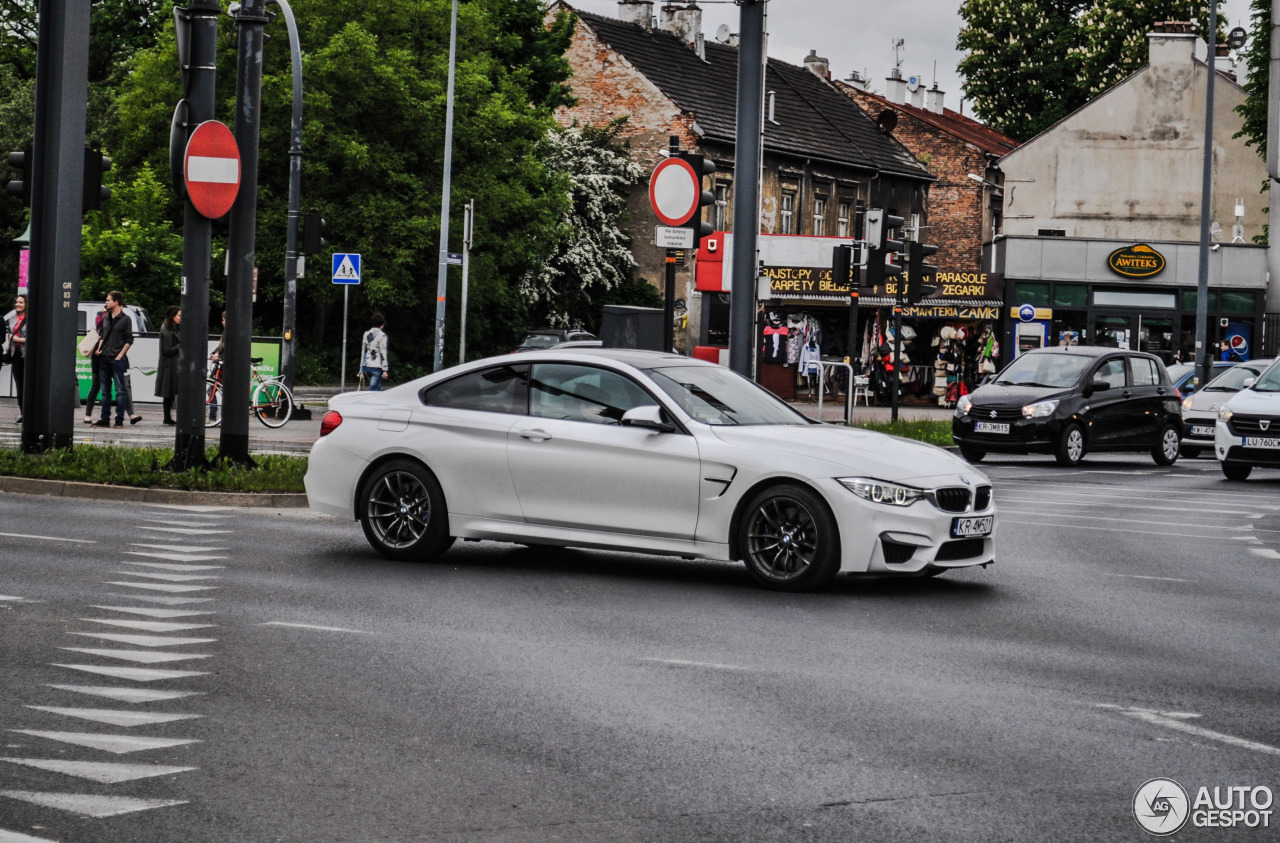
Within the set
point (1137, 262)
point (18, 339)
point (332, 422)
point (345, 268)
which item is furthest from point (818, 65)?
point (332, 422)

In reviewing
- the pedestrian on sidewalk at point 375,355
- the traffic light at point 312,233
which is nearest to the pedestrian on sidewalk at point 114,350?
the traffic light at point 312,233

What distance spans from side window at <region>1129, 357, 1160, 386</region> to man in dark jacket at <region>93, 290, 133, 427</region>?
47.9 ft

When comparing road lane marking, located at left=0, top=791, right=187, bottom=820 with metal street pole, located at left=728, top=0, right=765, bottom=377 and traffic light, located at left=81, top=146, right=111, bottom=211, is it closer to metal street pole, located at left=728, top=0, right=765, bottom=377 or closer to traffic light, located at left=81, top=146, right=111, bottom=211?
traffic light, located at left=81, top=146, right=111, bottom=211

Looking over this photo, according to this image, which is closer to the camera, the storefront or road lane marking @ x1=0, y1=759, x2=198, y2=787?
road lane marking @ x1=0, y1=759, x2=198, y2=787

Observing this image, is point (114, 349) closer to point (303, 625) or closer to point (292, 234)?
point (292, 234)

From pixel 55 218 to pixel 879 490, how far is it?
10.3 m

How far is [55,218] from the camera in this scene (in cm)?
1698

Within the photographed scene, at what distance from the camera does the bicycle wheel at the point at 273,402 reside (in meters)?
26.8

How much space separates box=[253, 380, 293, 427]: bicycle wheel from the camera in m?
26.8

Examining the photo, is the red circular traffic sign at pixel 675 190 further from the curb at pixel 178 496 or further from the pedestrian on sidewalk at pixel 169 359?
the pedestrian on sidewalk at pixel 169 359

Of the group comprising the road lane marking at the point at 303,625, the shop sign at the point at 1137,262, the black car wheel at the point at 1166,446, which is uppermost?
the shop sign at the point at 1137,262

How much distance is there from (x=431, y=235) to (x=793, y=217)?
61.5 ft

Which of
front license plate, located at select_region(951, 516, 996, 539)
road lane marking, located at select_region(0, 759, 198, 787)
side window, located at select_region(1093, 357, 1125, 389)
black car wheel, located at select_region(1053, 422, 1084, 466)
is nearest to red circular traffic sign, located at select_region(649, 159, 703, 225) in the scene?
front license plate, located at select_region(951, 516, 996, 539)

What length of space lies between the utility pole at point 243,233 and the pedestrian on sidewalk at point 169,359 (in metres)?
8.92
